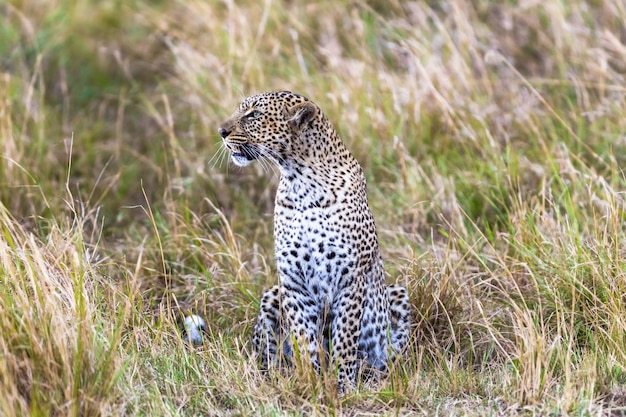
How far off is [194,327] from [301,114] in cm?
122

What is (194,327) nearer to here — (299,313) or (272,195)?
(299,313)

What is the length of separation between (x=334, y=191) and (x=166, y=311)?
124cm

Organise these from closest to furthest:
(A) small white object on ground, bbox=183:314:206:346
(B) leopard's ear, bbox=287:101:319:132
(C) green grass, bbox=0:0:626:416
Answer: (C) green grass, bbox=0:0:626:416 → (B) leopard's ear, bbox=287:101:319:132 → (A) small white object on ground, bbox=183:314:206:346

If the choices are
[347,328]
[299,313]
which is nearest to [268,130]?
[299,313]

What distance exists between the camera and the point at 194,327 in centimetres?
539

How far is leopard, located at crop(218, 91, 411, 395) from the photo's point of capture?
514 cm

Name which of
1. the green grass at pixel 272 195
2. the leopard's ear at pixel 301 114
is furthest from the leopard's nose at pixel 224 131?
the green grass at pixel 272 195

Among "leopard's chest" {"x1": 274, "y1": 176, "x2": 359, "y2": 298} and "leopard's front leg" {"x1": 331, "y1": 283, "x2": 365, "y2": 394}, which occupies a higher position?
"leopard's chest" {"x1": 274, "y1": 176, "x2": 359, "y2": 298}

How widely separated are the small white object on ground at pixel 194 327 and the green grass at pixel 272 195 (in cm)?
10

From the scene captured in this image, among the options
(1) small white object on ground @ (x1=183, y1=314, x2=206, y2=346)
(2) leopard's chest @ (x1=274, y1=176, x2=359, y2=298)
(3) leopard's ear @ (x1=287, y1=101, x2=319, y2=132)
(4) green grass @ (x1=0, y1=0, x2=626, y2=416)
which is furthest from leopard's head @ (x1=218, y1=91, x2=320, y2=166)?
(1) small white object on ground @ (x1=183, y1=314, x2=206, y2=346)

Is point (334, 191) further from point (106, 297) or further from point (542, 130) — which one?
point (542, 130)

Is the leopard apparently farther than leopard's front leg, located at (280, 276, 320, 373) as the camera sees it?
No

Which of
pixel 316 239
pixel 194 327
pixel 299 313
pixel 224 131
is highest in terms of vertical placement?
pixel 224 131

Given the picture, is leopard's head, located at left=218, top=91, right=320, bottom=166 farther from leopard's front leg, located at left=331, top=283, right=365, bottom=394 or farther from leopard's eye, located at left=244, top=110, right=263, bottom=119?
leopard's front leg, located at left=331, top=283, right=365, bottom=394
